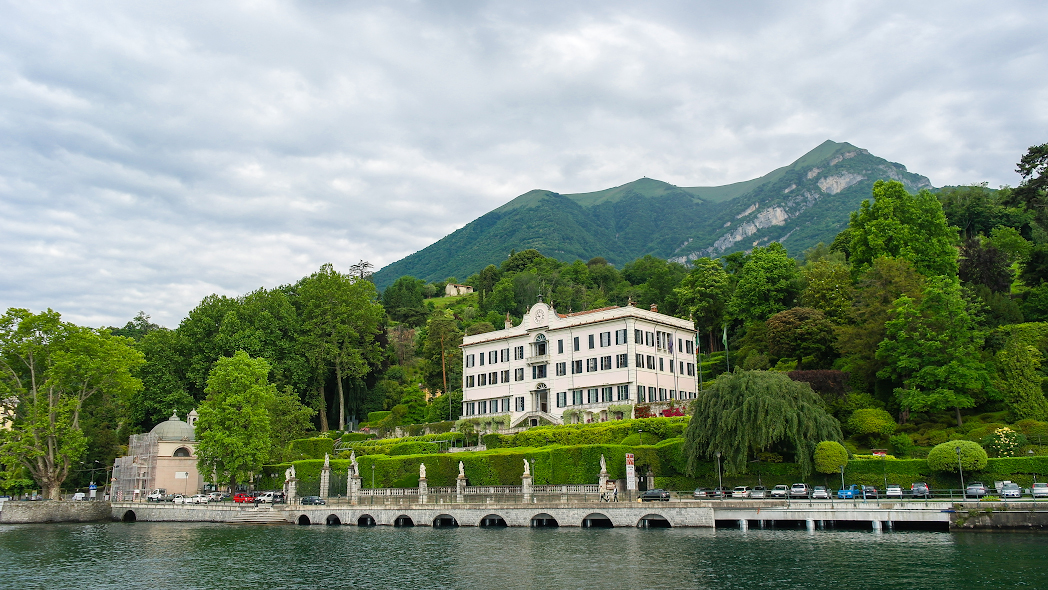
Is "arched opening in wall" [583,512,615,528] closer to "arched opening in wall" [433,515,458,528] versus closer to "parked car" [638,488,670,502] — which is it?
"parked car" [638,488,670,502]

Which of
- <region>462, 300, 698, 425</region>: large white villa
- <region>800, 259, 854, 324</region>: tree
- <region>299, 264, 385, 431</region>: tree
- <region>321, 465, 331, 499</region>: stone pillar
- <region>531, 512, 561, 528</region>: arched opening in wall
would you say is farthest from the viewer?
<region>299, 264, 385, 431</region>: tree

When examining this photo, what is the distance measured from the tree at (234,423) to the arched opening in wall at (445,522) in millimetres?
20143

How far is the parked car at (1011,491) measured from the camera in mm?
38281

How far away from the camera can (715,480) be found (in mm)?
49719

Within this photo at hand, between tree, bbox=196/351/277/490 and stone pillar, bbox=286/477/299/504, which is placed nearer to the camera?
stone pillar, bbox=286/477/299/504

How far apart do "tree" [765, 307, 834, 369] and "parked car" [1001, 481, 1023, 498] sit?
2196 cm

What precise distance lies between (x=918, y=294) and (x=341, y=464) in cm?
4791

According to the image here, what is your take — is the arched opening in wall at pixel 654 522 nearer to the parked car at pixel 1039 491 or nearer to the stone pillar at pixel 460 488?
the stone pillar at pixel 460 488

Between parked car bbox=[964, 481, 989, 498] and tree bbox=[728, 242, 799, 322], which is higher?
tree bbox=[728, 242, 799, 322]

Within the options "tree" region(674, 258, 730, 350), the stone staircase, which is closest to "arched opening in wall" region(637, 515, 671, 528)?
the stone staircase

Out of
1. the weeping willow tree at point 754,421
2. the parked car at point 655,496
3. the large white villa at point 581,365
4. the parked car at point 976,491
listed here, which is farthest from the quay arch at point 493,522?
the parked car at point 976,491

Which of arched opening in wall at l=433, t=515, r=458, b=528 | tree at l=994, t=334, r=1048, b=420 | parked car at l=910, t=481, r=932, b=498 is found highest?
tree at l=994, t=334, r=1048, b=420

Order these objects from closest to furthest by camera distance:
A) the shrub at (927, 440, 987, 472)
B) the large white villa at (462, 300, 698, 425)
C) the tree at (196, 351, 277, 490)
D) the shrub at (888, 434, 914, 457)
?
1. the shrub at (927, 440, 987, 472)
2. the shrub at (888, 434, 914, 457)
3. the tree at (196, 351, 277, 490)
4. the large white villa at (462, 300, 698, 425)

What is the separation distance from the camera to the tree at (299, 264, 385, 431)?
8575 centimetres
